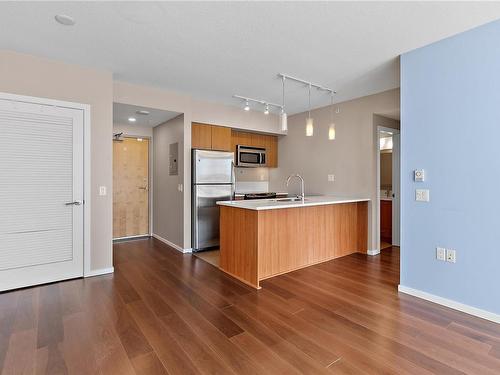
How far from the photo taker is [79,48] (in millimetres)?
2896

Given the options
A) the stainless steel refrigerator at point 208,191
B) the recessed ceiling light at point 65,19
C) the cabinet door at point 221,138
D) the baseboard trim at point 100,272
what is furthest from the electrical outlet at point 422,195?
the baseboard trim at point 100,272

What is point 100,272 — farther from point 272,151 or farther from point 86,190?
point 272,151

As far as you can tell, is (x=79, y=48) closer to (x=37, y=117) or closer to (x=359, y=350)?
(x=37, y=117)

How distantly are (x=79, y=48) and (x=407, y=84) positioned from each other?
11.8 feet

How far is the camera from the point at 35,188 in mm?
3154

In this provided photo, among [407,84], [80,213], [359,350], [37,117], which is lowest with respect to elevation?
[359,350]

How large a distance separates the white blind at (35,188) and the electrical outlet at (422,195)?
4076mm

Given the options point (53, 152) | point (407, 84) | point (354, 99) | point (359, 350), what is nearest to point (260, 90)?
point (354, 99)

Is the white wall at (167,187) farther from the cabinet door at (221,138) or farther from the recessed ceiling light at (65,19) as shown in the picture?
the recessed ceiling light at (65,19)

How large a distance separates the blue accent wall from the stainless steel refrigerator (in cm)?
296

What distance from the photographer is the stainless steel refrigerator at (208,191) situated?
4.69 meters

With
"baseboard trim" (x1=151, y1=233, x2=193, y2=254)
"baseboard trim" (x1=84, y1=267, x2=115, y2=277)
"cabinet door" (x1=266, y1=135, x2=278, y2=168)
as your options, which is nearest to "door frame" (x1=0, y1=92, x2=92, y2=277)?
"baseboard trim" (x1=84, y1=267, x2=115, y2=277)

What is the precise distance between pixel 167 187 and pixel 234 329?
3.54 m

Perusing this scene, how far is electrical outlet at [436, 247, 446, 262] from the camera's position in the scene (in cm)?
273
